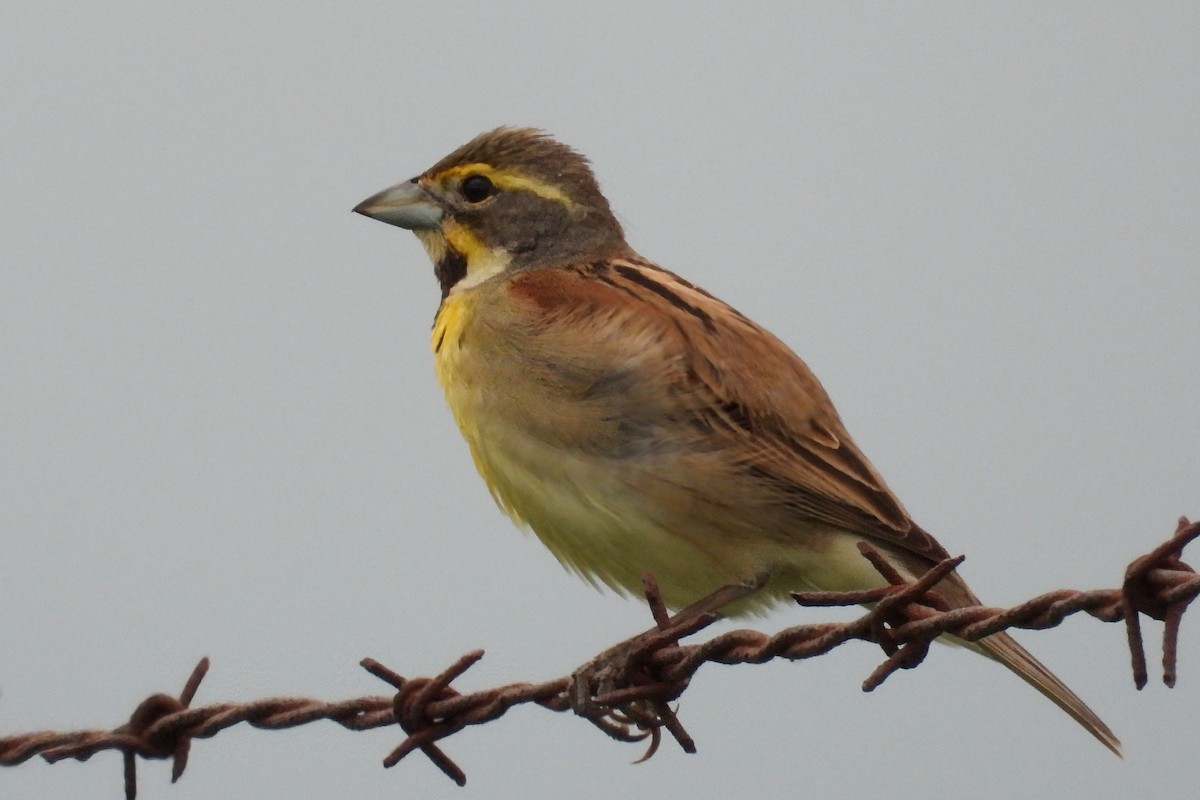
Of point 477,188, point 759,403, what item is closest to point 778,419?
point 759,403

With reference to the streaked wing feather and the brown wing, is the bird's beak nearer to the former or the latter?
the brown wing

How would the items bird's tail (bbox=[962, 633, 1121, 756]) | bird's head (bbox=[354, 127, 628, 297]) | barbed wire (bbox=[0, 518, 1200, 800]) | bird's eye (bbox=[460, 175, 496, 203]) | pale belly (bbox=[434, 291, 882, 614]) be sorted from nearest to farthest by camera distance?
barbed wire (bbox=[0, 518, 1200, 800]), bird's tail (bbox=[962, 633, 1121, 756]), pale belly (bbox=[434, 291, 882, 614]), bird's head (bbox=[354, 127, 628, 297]), bird's eye (bbox=[460, 175, 496, 203])

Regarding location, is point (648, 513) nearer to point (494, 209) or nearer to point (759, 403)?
point (759, 403)

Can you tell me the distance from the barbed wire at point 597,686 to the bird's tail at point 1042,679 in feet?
3.20

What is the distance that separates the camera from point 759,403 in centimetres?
596

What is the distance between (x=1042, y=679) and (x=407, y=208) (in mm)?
3186

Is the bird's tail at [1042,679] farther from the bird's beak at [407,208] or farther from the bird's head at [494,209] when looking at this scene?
the bird's beak at [407,208]

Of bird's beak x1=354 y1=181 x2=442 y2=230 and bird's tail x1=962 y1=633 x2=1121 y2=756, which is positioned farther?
bird's beak x1=354 y1=181 x2=442 y2=230

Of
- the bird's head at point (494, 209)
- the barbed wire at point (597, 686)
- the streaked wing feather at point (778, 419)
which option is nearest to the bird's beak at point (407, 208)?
the bird's head at point (494, 209)

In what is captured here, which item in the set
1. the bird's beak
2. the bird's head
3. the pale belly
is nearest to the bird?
the pale belly

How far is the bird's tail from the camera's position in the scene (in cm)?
521

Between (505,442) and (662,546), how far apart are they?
0.63 metres

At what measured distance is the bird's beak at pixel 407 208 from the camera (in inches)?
278

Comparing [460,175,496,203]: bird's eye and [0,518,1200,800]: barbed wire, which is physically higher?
[460,175,496,203]: bird's eye
